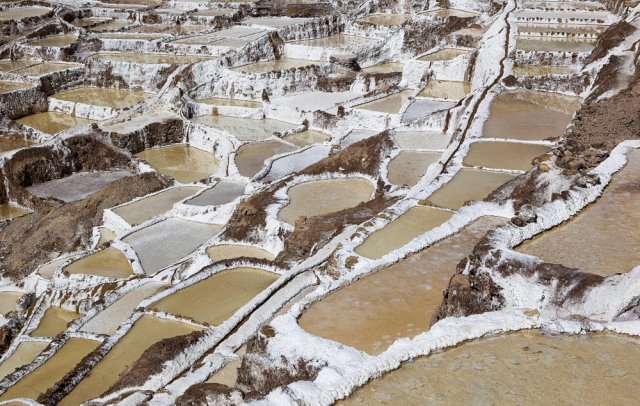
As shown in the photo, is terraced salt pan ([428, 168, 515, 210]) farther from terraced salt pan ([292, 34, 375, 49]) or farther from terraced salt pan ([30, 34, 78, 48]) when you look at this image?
terraced salt pan ([30, 34, 78, 48])

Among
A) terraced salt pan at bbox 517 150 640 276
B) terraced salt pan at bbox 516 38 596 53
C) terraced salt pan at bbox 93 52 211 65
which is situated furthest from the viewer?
terraced salt pan at bbox 93 52 211 65

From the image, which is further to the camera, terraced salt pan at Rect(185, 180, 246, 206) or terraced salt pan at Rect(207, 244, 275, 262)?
terraced salt pan at Rect(185, 180, 246, 206)

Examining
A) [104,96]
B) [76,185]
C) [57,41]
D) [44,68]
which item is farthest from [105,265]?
[57,41]

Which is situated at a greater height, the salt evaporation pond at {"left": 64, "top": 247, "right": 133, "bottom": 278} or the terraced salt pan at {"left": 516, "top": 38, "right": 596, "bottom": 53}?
the terraced salt pan at {"left": 516, "top": 38, "right": 596, "bottom": 53}

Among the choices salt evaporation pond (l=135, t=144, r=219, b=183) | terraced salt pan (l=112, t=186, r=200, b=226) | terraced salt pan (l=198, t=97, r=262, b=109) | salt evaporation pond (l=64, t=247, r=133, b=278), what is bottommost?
salt evaporation pond (l=135, t=144, r=219, b=183)

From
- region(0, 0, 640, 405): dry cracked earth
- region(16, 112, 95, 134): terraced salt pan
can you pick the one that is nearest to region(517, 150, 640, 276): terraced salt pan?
Answer: region(0, 0, 640, 405): dry cracked earth

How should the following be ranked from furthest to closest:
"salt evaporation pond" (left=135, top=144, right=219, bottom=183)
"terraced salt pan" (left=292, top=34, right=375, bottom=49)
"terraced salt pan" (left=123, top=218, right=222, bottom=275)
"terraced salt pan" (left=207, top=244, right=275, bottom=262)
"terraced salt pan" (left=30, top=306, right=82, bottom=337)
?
"terraced salt pan" (left=292, top=34, right=375, bottom=49) → "salt evaporation pond" (left=135, top=144, right=219, bottom=183) → "terraced salt pan" (left=123, top=218, right=222, bottom=275) → "terraced salt pan" (left=207, top=244, right=275, bottom=262) → "terraced salt pan" (left=30, top=306, right=82, bottom=337)

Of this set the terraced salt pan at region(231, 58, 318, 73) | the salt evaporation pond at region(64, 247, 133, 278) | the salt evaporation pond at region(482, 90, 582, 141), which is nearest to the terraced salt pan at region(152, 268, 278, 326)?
the salt evaporation pond at region(64, 247, 133, 278)
